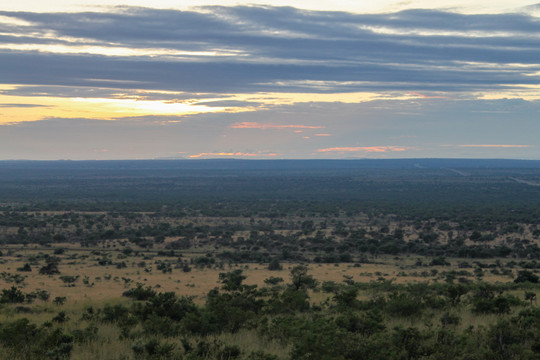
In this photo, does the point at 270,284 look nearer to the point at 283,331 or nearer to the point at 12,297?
the point at 12,297

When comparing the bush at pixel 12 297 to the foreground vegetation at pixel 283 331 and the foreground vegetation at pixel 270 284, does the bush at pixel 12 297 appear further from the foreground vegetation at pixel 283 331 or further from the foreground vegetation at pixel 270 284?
the foreground vegetation at pixel 283 331

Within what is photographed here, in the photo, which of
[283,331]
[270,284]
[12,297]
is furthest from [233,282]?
[12,297]

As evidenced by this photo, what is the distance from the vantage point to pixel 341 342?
1083 cm

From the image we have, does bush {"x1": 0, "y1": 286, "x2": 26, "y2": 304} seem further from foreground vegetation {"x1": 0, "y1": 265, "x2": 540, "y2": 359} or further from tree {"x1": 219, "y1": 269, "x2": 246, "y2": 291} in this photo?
tree {"x1": 219, "y1": 269, "x2": 246, "y2": 291}

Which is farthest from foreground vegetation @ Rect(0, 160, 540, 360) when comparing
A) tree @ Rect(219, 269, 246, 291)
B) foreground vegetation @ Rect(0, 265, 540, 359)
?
tree @ Rect(219, 269, 246, 291)

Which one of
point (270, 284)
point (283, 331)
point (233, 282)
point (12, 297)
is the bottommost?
point (270, 284)

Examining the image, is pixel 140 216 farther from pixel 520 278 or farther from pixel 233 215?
pixel 520 278

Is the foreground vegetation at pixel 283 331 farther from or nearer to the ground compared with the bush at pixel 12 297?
farther from the ground

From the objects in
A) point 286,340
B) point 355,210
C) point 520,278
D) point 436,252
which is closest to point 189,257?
point 436,252

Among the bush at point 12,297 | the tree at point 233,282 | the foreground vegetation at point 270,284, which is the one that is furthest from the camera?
the bush at point 12,297

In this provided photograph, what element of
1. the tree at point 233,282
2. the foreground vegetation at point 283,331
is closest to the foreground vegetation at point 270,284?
the foreground vegetation at point 283,331

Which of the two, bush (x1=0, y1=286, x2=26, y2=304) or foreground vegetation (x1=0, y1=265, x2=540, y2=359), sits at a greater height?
foreground vegetation (x1=0, y1=265, x2=540, y2=359)

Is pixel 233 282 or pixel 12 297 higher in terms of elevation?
pixel 233 282

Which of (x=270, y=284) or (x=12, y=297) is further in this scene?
(x=270, y=284)
